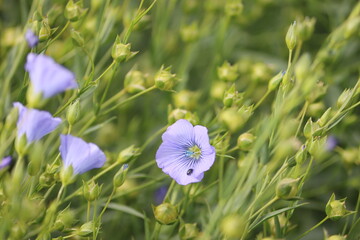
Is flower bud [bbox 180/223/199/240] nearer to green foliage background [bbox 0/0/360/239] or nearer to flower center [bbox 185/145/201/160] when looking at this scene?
green foliage background [bbox 0/0/360/239]

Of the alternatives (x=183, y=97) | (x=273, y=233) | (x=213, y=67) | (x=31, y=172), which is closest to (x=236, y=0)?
(x=213, y=67)

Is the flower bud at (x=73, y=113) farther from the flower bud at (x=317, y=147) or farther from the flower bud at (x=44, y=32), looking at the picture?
the flower bud at (x=317, y=147)

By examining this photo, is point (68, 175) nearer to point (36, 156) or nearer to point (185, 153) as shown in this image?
point (36, 156)

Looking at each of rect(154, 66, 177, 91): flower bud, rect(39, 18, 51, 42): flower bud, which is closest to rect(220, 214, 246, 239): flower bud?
rect(154, 66, 177, 91): flower bud

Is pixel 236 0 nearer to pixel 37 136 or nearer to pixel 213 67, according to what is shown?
pixel 213 67

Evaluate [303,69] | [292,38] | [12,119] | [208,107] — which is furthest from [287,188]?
[208,107]

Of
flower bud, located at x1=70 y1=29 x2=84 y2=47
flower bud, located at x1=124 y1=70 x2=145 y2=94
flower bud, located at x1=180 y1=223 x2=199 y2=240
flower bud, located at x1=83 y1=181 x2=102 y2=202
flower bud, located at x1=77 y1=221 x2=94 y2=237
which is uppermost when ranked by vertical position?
flower bud, located at x1=70 y1=29 x2=84 y2=47
